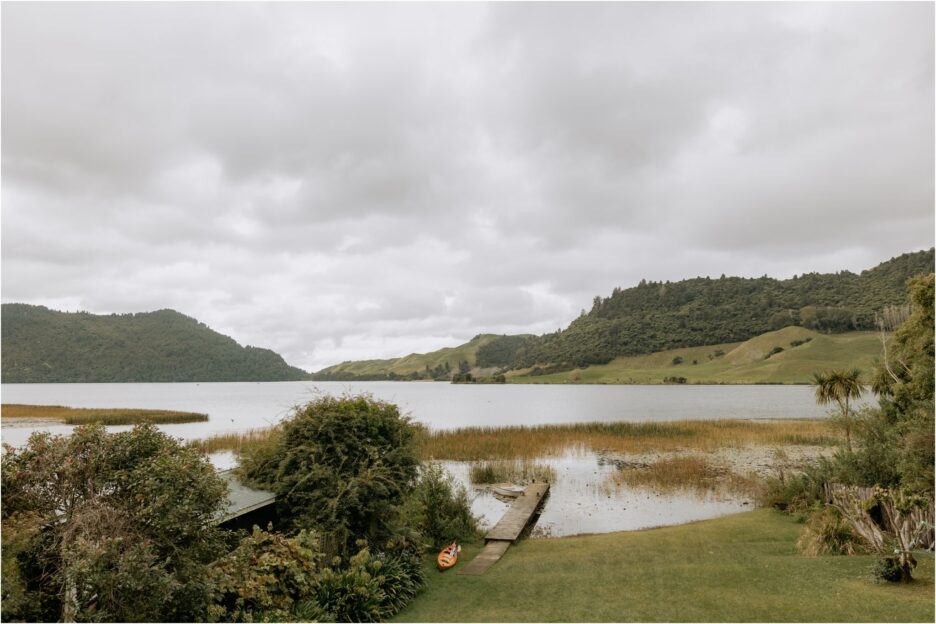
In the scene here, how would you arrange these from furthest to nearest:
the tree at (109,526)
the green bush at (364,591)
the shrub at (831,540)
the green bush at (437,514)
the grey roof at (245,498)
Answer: the green bush at (437,514) → the shrub at (831,540) → the grey roof at (245,498) → the green bush at (364,591) → the tree at (109,526)

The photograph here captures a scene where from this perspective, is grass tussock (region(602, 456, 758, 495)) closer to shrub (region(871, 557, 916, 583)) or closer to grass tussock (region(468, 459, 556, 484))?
grass tussock (region(468, 459, 556, 484))

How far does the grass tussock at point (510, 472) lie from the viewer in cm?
2958

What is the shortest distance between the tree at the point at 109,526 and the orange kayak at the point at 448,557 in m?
7.72

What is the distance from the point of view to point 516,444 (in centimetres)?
3978

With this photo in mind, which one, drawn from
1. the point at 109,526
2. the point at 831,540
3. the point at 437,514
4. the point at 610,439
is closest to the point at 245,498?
the point at 109,526

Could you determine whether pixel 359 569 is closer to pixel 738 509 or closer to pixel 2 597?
pixel 2 597

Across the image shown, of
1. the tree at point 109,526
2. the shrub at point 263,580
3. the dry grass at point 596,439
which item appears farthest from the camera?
the dry grass at point 596,439

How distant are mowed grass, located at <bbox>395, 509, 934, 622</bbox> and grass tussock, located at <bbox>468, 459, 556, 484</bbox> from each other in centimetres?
1347

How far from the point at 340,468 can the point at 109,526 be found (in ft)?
21.1

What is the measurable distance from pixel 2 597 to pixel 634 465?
3236cm

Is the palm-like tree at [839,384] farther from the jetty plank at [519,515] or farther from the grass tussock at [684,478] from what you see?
the jetty plank at [519,515]

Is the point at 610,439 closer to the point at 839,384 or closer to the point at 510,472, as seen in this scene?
the point at 510,472

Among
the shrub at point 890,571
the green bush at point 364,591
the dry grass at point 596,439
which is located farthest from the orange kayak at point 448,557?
the dry grass at point 596,439

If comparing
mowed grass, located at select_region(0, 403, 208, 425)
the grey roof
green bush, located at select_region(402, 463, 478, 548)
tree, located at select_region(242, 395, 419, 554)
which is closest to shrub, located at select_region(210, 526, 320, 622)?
the grey roof
